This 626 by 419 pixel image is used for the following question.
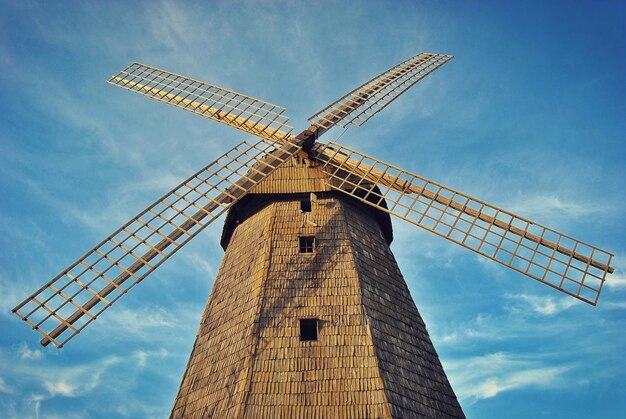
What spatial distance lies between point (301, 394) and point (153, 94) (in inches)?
487

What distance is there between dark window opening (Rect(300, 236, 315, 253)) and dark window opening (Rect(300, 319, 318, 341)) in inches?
83.8

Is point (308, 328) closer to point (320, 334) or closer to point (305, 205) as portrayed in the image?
point (320, 334)

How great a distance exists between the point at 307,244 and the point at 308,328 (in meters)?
2.46

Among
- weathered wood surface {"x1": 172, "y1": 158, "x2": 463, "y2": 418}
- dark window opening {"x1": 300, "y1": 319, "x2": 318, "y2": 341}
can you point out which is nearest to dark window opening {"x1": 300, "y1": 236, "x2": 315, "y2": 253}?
weathered wood surface {"x1": 172, "y1": 158, "x2": 463, "y2": 418}

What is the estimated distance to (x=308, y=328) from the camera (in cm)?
1155

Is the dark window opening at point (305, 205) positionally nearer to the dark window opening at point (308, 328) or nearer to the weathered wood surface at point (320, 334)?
the weathered wood surface at point (320, 334)

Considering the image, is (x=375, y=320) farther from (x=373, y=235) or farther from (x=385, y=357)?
(x=373, y=235)

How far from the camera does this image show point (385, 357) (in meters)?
10.9

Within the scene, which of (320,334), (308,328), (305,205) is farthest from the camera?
(305,205)

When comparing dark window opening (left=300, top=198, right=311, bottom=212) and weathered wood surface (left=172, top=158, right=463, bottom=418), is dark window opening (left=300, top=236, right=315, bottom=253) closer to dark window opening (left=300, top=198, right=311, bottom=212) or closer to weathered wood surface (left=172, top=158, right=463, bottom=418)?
weathered wood surface (left=172, top=158, right=463, bottom=418)

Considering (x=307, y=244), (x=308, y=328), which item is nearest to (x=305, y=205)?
(x=307, y=244)

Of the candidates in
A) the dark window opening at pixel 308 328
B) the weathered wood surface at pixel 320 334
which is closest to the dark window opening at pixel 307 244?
the weathered wood surface at pixel 320 334

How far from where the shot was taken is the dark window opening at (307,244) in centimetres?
1320

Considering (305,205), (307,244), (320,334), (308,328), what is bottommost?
(320,334)
